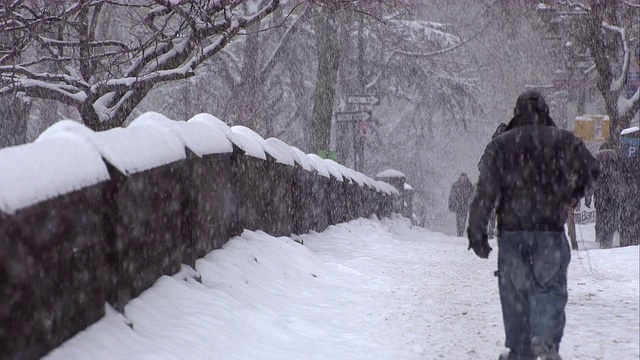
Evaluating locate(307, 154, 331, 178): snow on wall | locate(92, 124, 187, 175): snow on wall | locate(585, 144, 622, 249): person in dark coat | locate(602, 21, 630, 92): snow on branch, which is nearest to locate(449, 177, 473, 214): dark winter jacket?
locate(602, 21, 630, 92): snow on branch

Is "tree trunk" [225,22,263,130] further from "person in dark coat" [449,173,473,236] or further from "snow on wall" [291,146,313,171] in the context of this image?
"snow on wall" [291,146,313,171]

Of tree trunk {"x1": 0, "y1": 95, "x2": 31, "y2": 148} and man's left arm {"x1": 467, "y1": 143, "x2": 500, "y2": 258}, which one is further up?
tree trunk {"x1": 0, "y1": 95, "x2": 31, "y2": 148}

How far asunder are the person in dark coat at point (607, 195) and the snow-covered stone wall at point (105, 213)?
24.1 ft

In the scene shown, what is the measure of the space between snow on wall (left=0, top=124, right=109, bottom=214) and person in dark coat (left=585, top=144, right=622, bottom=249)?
35.2 ft

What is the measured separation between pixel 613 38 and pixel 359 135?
26.9ft

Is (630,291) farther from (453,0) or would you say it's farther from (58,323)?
(453,0)

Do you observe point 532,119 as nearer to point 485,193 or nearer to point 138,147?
point 485,193

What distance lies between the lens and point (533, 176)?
5.29 meters

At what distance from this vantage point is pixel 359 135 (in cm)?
2595

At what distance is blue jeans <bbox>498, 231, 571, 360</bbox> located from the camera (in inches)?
207

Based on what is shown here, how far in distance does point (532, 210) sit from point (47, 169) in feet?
9.47

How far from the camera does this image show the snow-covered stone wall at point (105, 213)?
375cm

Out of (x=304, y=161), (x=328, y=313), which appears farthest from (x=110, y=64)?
(x=328, y=313)

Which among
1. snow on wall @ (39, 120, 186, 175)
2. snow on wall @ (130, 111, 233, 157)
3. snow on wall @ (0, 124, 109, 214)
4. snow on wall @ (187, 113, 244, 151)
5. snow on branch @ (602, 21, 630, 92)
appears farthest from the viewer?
snow on branch @ (602, 21, 630, 92)
